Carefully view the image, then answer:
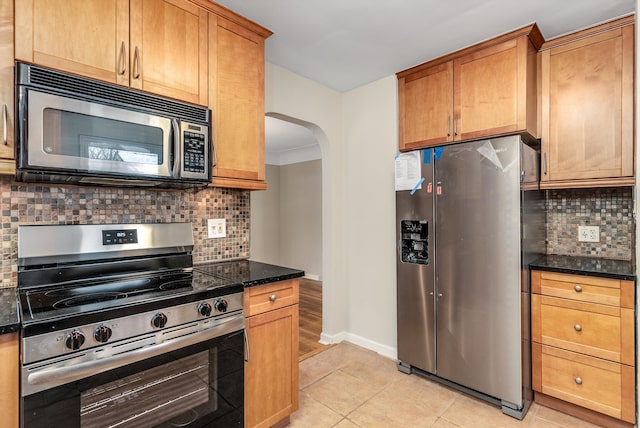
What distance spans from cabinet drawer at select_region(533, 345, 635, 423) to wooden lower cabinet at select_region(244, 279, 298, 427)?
1.60m

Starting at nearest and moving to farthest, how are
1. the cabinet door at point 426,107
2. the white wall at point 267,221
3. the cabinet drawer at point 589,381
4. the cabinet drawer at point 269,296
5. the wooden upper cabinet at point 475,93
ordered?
the cabinet drawer at point 269,296 → the cabinet drawer at point 589,381 → the wooden upper cabinet at point 475,93 → the cabinet door at point 426,107 → the white wall at point 267,221

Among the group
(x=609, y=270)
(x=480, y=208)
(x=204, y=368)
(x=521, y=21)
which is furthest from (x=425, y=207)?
A: (x=204, y=368)

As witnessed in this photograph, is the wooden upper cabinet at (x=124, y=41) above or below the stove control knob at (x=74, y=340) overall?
above

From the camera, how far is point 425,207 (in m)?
2.43

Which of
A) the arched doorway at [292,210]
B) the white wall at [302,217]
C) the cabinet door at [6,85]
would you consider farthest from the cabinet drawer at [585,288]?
the white wall at [302,217]

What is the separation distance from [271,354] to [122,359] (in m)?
0.76

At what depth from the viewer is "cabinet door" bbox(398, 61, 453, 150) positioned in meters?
2.43

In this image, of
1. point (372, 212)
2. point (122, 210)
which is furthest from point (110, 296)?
point (372, 212)

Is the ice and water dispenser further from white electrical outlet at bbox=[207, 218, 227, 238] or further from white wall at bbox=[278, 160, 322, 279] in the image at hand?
white wall at bbox=[278, 160, 322, 279]

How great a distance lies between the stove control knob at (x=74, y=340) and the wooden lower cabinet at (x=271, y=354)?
71 centimetres

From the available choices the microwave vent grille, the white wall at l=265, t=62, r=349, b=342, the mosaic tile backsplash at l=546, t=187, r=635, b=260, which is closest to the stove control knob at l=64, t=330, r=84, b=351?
the microwave vent grille

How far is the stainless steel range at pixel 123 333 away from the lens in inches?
44.1

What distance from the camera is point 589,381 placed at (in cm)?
195

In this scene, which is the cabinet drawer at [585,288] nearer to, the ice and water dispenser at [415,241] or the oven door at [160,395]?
the ice and water dispenser at [415,241]
